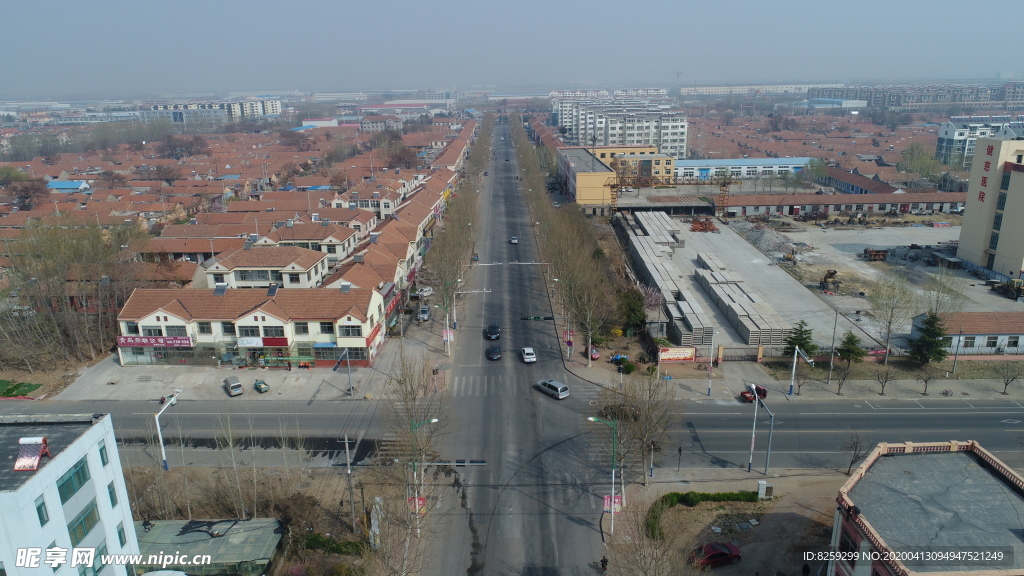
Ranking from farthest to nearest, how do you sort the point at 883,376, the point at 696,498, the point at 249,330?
the point at 249,330, the point at 883,376, the point at 696,498

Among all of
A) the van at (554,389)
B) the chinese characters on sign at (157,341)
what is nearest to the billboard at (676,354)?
the van at (554,389)

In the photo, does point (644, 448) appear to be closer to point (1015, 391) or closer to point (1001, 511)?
point (1001, 511)

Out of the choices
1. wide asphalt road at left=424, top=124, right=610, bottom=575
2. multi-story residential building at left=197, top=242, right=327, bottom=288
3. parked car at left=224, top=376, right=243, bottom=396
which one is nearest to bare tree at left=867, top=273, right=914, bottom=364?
wide asphalt road at left=424, top=124, right=610, bottom=575

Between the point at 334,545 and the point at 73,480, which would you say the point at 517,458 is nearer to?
the point at 334,545

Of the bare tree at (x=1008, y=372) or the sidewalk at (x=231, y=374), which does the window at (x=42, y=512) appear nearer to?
the sidewalk at (x=231, y=374)

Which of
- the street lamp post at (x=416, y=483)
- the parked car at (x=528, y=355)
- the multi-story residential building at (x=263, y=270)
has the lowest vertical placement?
the parked car at (x=528, y=355)

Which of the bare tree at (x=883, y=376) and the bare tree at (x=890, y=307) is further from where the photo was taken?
the bare tree at (x=890, y=307)

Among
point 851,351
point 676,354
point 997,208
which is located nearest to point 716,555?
point 676,354
